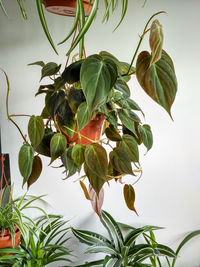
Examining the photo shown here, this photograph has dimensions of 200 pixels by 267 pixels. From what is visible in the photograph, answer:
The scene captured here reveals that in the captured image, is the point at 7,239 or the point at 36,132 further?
the point at 7,239

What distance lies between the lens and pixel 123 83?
3.15ft

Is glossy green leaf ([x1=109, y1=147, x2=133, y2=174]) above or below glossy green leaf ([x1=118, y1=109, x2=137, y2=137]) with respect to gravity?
below

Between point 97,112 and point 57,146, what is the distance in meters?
0.16

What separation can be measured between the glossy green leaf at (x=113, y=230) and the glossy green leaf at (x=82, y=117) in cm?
94

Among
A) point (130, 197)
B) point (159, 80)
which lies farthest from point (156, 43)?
point (130, 197)

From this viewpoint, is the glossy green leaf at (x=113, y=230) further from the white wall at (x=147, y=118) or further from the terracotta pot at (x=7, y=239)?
the terracotta pot at (x=7, y=239)

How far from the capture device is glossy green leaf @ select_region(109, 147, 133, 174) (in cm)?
93

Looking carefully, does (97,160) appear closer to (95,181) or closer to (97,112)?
(95,181)

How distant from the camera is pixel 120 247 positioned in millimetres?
1581

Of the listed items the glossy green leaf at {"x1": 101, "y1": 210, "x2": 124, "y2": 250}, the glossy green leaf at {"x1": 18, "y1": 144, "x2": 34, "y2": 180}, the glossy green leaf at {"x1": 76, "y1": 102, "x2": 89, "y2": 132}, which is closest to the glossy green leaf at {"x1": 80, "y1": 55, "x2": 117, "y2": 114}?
the glossy green leaf at {"x1": 76, "y1": 102, "x2": 89, "y2": 132}

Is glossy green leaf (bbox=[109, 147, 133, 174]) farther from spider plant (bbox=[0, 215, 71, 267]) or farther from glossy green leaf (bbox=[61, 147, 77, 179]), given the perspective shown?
spider plant (bbox=[0, 215, 71, 267])

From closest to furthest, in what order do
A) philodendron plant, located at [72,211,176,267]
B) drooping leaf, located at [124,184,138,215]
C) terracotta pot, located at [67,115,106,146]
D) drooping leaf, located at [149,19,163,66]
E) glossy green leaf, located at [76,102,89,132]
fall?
drooping leaf, located at [149,19,163,66] < glossy green leaf, located at [76,102,89,132] < terracotta pot, located at [67,115,106,146] < drooping leaf, located at [124,184,138,215] < philodendron plant, located at [72,211,176,267]

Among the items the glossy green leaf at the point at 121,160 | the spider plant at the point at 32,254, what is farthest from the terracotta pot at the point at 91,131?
the spider plant at the point at 32,254

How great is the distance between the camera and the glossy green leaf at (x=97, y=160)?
840 millimetres
